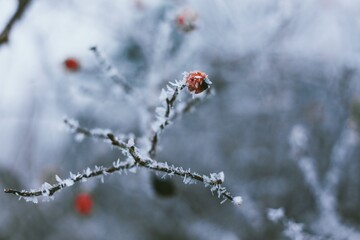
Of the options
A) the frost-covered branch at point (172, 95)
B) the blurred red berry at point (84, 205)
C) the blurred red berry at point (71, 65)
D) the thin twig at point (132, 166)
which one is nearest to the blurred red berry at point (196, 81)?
the frost-covered branch at point (172, 95)

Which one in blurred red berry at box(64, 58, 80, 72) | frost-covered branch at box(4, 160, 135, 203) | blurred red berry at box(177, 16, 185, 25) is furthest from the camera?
blurred red berry at box(64, 58, 80, 72)

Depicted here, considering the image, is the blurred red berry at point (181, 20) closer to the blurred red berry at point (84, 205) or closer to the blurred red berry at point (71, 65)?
the blurred red berry at point (71, 65)

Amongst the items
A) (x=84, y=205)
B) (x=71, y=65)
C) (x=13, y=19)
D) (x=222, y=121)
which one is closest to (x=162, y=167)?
(x=13, y=19)

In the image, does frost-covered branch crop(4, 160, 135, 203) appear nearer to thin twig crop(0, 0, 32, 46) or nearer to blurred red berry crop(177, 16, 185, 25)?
thin twig crop(0, 0, 32, 46)

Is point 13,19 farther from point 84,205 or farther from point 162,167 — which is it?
point 84,205

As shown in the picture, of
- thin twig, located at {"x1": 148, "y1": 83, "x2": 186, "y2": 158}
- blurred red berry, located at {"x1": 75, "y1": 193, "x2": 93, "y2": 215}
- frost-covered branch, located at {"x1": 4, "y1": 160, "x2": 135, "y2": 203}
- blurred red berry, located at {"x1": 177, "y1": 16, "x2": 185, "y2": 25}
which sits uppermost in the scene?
blurred red berry, located at {"x1": 177, "y1": 16, "x2": 185, "y2": 25}

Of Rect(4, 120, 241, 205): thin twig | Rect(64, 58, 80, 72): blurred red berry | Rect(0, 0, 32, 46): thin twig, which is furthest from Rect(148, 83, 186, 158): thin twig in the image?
Rect(64, 58, 80, 72): blurred red berry
